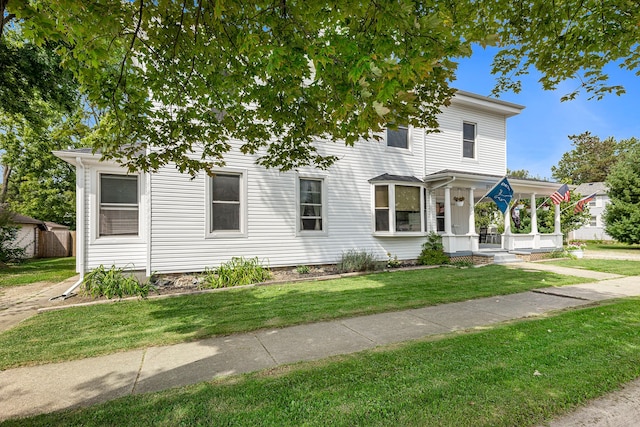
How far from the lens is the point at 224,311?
566cm

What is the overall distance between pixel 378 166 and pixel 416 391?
9.10 metres

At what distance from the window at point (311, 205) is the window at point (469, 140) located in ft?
22.4

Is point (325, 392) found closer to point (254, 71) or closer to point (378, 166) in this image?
point (254, 71)

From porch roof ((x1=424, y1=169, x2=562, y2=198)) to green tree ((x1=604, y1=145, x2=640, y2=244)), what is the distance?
10.4 meters

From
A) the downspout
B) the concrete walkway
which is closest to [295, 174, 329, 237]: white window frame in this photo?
the concrete walkway

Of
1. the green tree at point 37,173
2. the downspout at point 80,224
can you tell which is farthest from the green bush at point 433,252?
the green tree at point 37,173

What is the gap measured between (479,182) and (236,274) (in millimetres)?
9704

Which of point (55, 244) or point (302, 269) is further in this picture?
point (55, 244)

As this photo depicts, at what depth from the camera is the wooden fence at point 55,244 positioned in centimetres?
1855

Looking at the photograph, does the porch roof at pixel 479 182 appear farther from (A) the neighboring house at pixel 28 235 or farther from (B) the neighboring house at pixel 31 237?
(A) the neighboring house at pixel 28 235

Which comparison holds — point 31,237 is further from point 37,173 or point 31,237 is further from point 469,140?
point 469,140

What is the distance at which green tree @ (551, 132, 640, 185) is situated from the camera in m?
43.5

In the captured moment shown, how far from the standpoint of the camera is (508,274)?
9.16m

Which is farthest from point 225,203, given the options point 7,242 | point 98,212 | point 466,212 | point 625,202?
point 625,202
